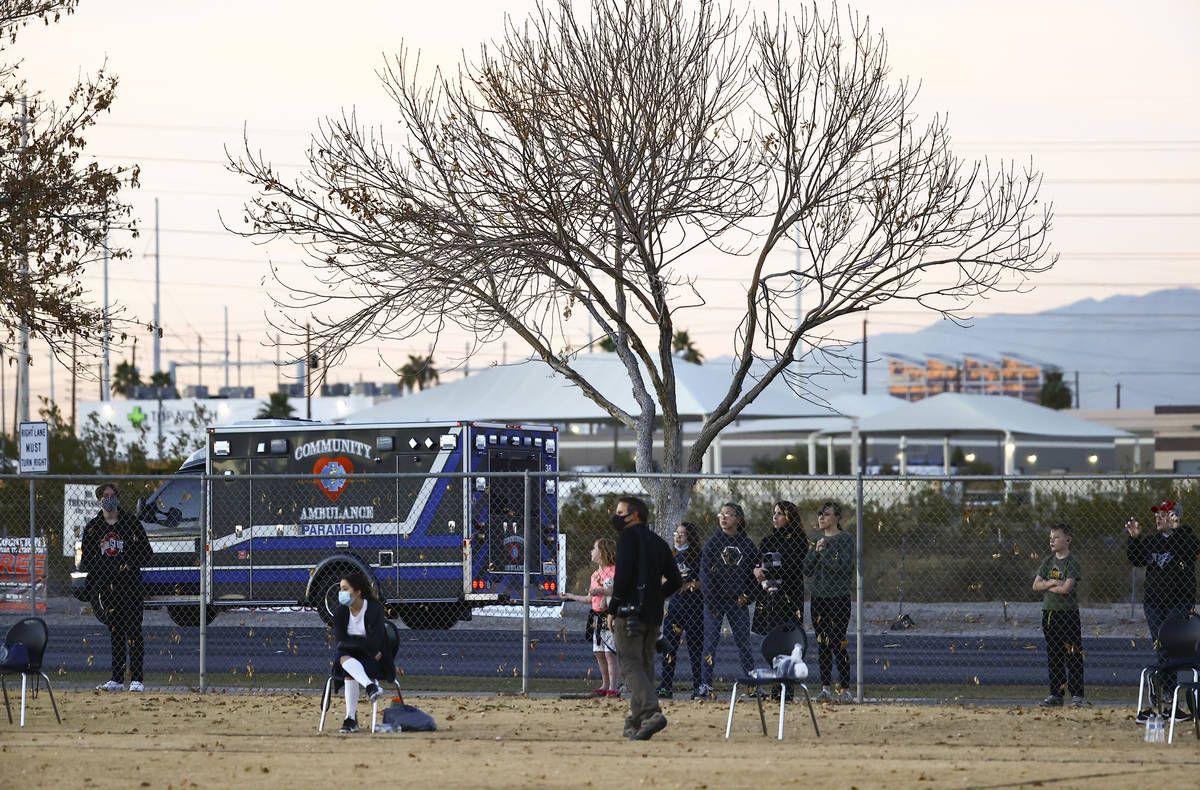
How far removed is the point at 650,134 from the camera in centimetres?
1716

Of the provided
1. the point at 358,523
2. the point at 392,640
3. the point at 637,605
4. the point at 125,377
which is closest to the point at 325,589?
the point at 358,523

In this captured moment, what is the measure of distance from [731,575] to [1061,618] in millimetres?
2767

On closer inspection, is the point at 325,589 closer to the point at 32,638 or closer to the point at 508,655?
the point at 508,655

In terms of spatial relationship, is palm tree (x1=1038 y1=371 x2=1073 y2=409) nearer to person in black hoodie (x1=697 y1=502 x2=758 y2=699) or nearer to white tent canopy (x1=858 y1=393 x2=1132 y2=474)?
white tent canopy (x1=858 y1=393 x2=1132 y2=474)

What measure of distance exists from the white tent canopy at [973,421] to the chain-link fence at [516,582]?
40.7ft

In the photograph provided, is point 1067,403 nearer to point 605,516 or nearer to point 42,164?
point 605,516

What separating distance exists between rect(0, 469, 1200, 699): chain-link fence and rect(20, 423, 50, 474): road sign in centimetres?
135

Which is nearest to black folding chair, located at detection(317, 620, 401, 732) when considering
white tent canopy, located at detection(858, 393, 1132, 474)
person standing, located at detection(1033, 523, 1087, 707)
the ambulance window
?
person standing, located at detection(1033, 523, 1087, 707)

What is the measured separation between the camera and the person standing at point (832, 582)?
12.8m

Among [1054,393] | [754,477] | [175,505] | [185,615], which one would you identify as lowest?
[185,615]

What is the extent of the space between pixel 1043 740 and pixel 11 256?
13067 mm

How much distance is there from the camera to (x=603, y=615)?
1284cm

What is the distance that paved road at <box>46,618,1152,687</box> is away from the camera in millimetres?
15258

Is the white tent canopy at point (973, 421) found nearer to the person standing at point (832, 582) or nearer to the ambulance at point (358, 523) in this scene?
the ambulance at point (358, 523)
